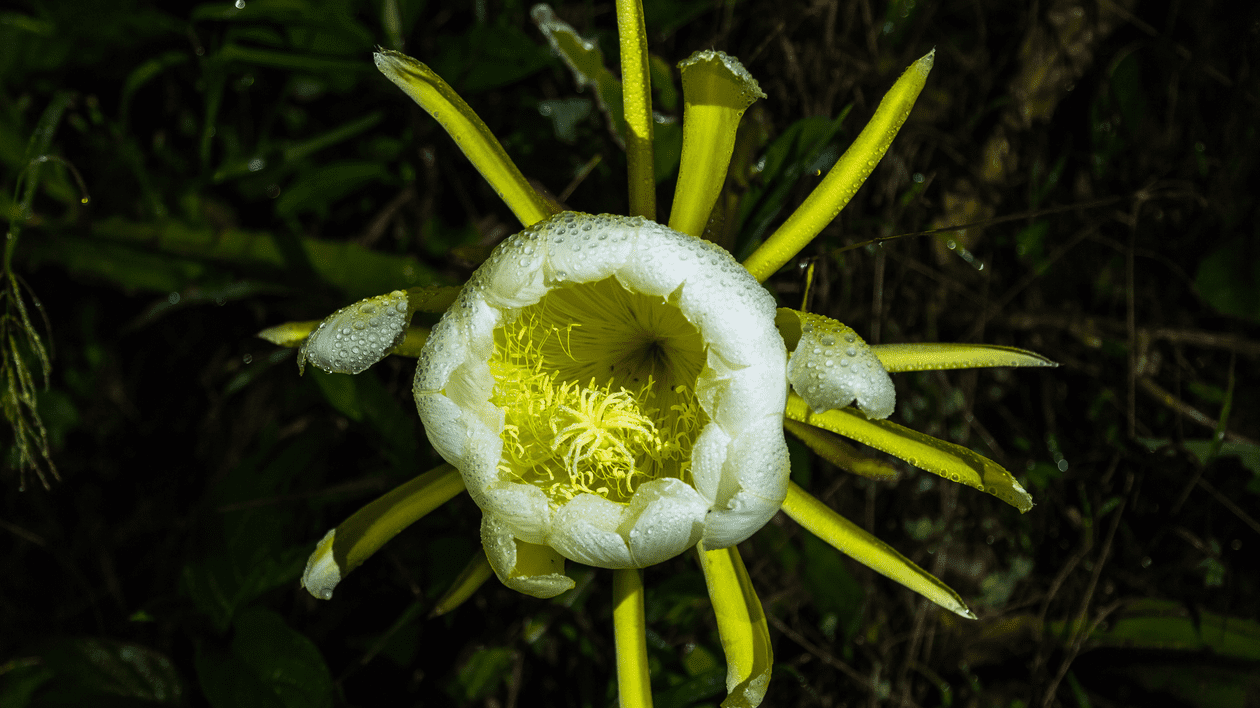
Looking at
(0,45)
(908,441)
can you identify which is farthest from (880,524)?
(0,45)

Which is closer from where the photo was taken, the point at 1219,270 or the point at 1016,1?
the point at 1219,270

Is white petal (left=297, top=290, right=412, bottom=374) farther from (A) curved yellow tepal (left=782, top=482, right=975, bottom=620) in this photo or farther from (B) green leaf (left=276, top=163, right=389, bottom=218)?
(B) green leaf (left=276, top=163, right=389, bottom=218)

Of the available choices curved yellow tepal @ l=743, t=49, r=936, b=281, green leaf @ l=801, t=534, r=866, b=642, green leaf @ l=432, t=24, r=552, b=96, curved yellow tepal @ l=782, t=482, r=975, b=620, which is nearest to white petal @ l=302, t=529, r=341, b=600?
curved yellow tepal @ l=782, t=482, r=975, b=620

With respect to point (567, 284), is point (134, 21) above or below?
above

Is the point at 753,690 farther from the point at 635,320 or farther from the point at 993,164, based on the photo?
the point at 993,164

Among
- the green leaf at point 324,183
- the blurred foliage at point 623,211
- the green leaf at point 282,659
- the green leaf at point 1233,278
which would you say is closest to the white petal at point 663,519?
the blurred foliage at point 623,211

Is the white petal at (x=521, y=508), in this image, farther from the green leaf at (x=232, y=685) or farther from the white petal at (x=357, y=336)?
the green leaf at (x=232, y=685)
